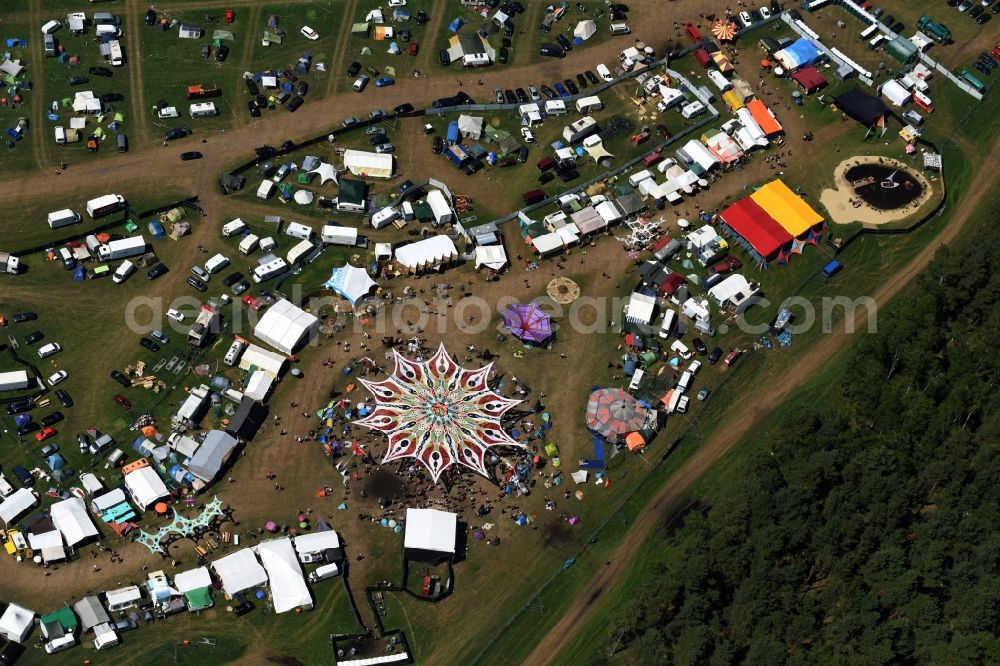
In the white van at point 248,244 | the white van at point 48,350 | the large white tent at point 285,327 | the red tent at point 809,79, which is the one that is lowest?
the white van at point 48,350

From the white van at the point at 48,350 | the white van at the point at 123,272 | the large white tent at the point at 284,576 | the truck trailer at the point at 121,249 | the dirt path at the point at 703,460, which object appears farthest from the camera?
the truck trailer at the point at 121,249

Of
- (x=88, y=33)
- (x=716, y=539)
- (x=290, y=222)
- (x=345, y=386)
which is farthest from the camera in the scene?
(x=88, y=33)

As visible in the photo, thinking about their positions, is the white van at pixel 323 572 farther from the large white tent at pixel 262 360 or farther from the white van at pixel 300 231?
the white van at pixel 300 231

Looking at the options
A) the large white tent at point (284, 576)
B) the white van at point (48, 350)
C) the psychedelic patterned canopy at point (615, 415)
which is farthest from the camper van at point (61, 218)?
the psychedelic patterned canopy at point (615, 415)

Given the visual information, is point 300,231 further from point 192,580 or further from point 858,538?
point 858,538

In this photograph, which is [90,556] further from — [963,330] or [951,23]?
[951,23]

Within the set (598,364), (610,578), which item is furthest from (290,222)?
(610,578)

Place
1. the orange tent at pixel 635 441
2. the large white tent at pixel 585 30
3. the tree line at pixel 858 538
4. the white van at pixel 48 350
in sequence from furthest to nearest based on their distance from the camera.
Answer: the large white tent at pixel 585 30, the white van at pixel 48 350, the orange tent at pixel 635 441, the tree line at pixel 858 538

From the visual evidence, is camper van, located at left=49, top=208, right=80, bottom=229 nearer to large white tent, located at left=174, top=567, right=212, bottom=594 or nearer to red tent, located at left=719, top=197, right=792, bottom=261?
large white tent, located at left=174, top=567, right=212, bottom=594
